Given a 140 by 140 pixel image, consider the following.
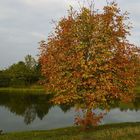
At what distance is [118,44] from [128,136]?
9.61 m

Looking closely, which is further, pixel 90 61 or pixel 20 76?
pixel 20 76

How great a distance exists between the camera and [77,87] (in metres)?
31.6

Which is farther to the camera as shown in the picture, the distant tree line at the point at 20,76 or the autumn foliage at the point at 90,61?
the distant tree line at the point at 20,76

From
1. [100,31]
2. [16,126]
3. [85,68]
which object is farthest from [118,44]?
[16,126]

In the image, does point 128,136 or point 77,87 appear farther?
point 77,87

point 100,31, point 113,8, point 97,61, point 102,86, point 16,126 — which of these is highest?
point 113,8

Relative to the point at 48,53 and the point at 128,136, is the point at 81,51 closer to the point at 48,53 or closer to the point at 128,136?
the point at 48,53

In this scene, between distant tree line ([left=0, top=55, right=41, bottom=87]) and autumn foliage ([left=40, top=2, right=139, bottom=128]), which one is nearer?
autumn foliage ([left=40, top=2, right=139, bottom=128])

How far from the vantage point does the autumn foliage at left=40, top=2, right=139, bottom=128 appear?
30734 mm

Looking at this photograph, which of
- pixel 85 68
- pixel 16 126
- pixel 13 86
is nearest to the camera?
pixel 85 68

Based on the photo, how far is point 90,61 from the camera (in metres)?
30.5

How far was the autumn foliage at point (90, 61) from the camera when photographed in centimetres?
3073

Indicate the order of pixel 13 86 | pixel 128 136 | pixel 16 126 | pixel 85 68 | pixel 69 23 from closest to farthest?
pixel 128 136 < pixel 85 68 < pixel 69 23 < pixel 16 126 < pixel 13 86

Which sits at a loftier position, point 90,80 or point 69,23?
point 69,23
